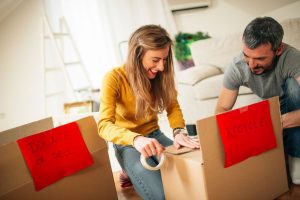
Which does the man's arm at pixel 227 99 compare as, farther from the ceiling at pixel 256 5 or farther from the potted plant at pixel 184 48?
the ceiling at pixel 256 5

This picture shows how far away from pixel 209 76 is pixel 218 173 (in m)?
1.39

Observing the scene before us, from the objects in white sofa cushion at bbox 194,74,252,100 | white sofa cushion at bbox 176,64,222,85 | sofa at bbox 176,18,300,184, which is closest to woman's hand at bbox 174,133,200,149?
sofa at bbox 176,18,300,184

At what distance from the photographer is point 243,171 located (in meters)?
0.81

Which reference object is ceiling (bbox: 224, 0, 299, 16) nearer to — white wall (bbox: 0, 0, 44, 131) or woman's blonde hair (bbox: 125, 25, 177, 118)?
white wall (bbox: 0, 0, 44, 131)

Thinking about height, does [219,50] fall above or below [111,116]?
above

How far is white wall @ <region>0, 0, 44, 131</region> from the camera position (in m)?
2.51

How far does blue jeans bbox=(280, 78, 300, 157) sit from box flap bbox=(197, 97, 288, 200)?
16 centimetres

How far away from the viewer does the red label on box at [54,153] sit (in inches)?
29.5

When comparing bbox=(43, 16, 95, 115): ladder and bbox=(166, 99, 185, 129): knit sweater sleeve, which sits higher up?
bbox=(43, 16, 95, 115): ladder

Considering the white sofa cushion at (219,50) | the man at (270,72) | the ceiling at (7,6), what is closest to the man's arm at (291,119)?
the man at (270,72)

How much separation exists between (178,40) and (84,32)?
3.64ft

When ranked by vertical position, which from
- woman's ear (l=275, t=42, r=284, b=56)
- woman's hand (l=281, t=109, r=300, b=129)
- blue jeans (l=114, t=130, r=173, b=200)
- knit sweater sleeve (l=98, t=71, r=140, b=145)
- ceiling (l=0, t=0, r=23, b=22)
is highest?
ceiling (l=0, t=0, r=23, b=22)

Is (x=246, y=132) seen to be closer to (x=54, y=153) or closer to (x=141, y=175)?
(x=141, y=175)

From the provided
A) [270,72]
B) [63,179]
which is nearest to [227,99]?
[270,72]
